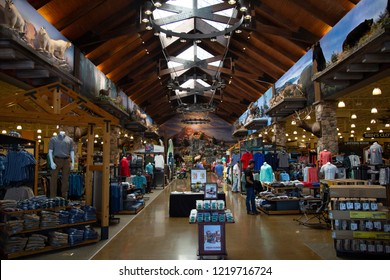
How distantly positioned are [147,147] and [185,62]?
14.2 feet

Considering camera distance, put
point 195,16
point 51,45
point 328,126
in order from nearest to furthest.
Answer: point 51,45 → point 195,16 → point 328,126

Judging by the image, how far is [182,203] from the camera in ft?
25.9

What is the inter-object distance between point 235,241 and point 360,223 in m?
1.92

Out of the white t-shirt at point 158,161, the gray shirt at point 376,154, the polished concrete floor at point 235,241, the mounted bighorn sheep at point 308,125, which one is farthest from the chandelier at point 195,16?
the white t-shirt at point 158,161

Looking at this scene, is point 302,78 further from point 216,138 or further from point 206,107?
point 216,138

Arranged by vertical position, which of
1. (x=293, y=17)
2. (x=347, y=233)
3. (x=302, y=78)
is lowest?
(x=347, y=233)

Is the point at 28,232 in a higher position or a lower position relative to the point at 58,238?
higher

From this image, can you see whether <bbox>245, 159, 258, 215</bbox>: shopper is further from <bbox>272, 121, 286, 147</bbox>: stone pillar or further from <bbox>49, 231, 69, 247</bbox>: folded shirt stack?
<bbox>272, 121, 286, 147</bbox>: stone pillar

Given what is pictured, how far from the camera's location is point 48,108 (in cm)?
500

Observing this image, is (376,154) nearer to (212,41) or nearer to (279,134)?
(279,134)

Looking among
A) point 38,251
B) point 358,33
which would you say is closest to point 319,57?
point 358,33

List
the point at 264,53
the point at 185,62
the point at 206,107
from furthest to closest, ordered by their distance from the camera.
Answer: the point at 206,107, the point at 185,62, the point at 264,53

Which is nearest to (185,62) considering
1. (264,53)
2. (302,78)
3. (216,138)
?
(264,53)

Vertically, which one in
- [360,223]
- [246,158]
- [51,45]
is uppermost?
[51,45]
